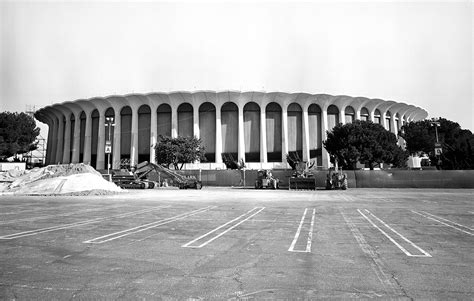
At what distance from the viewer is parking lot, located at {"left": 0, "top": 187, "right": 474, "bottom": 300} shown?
16.6 feet

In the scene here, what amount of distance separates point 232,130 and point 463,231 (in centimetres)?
6321

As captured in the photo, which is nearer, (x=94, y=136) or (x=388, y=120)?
(x=94, y=136)

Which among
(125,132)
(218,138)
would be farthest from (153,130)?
(218,138)

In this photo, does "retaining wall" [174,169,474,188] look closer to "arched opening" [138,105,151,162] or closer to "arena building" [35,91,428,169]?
"arena building" [35,91,428,169]

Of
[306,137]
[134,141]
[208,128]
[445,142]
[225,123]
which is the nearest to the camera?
[306,137]

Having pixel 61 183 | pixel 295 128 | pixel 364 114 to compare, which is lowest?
pixel 61 183

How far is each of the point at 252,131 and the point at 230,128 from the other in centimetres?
457

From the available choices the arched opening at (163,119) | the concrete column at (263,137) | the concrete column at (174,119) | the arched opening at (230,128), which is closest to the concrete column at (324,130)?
the concrete column at (263,137)

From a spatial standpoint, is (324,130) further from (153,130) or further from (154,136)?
(153,130)

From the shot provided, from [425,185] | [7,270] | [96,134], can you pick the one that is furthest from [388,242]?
[96,134]

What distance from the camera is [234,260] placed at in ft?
22.9

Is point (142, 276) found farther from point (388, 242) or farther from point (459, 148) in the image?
point (459, 148)

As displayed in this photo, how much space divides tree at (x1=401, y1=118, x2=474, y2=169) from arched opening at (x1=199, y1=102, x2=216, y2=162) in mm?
40174

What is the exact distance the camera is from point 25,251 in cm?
759
